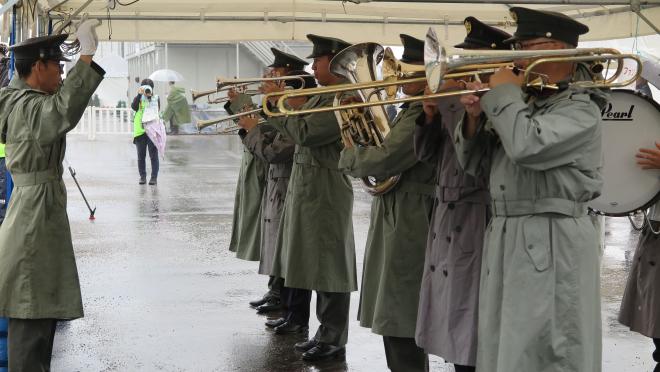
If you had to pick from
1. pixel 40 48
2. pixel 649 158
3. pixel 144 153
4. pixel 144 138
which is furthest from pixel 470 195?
pixel 144 138

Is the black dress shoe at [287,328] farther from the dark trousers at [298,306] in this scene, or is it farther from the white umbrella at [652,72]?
the white umbrella at [652,72]

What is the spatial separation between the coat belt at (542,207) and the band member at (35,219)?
225 centimetres

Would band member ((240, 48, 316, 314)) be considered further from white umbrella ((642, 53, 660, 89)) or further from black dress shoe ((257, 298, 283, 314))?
white umbrella ((642, 53, 660, 89))

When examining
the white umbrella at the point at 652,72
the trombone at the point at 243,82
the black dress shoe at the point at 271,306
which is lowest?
the black dress shoe at the point at 271,306

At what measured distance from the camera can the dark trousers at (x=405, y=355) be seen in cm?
496

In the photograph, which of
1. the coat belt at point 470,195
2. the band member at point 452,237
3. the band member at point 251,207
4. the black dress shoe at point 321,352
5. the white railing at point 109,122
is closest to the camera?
the band member at point 452,237

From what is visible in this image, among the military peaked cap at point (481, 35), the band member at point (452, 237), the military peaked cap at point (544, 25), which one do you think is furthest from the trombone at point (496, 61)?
the military peaked cap at point (481, 35)

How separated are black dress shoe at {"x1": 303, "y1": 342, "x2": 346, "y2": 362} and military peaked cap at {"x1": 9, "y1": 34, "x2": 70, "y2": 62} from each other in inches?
102

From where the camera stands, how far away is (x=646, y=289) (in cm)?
542

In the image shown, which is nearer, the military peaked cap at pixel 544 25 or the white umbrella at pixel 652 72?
the military peaked cap at pixel 544 25

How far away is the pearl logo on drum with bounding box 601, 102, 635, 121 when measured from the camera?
5.23 meters

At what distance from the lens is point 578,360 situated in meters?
3.72

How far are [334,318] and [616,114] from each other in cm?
232

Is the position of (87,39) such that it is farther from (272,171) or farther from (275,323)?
(275,323)
